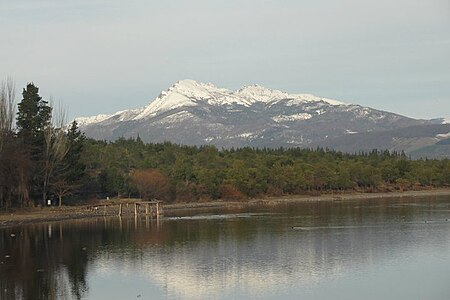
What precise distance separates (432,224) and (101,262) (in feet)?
108

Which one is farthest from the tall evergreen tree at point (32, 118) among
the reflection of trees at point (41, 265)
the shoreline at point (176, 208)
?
the reflection of trees at point (41, 265)

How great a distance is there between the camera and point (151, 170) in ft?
367

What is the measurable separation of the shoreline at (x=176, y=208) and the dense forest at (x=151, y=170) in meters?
2.09

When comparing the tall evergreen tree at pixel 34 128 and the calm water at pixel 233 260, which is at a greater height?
the tall evergreen tree at pixel 34 128

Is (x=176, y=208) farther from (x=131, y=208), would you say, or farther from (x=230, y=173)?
(x=230, y=173)

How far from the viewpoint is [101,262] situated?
46875mm

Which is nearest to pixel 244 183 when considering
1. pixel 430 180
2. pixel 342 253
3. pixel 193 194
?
pixel 193 194

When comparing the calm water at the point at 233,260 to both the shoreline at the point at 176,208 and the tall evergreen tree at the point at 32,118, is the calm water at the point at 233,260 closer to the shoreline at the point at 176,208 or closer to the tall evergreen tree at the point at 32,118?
the shoreline at the point at 176,208

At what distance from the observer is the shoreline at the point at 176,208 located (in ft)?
263

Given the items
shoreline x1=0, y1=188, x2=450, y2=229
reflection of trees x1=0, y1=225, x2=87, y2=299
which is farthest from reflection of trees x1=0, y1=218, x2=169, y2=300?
shoreline x1=0, y1=188, x2=450, y2=229

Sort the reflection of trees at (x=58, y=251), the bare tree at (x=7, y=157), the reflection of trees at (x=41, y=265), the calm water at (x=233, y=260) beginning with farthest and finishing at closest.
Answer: the bare tree at (x=7, y=157)
the reflection of trees at (x=58, y=251)
the reflection of trees at (x=41, y=265)
the calm water at (x=233, y=260)

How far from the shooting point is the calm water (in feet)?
116

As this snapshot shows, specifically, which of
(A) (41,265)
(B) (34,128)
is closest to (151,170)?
(B) (34,128)

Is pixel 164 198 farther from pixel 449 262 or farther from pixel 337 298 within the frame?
pixel 337 298
